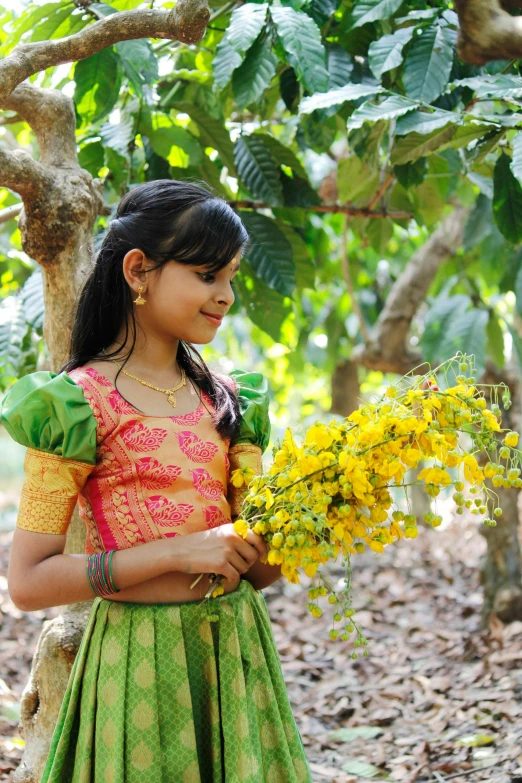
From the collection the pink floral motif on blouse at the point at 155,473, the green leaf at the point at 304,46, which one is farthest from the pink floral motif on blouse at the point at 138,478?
the green leaf at the point at 304,46

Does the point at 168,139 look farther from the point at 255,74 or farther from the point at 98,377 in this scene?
the point at 98,377

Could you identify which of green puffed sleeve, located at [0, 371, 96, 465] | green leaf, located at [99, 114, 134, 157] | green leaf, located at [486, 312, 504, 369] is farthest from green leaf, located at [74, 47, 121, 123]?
→ green leaf, located at [486, 312, 504, 369]

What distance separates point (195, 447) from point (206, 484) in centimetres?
6

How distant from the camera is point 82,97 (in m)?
1.98

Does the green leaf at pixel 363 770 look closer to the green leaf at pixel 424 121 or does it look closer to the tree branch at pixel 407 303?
the green leaf at pixel 424 121

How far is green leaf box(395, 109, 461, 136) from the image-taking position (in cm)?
161

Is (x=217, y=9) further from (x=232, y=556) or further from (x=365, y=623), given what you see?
(x=365, y=623)

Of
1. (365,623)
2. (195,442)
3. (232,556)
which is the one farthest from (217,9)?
(365,623)

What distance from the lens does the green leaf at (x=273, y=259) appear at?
2244 millimetres

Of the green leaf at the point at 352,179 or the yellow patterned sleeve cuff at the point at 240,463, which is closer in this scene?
the yellow patterned sleeve cuff at the point at 240,463

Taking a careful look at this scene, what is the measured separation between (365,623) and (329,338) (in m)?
1.35

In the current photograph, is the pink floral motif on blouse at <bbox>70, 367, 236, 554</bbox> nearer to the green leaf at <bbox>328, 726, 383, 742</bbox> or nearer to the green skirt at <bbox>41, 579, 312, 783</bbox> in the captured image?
the green skirt at <bbox>41, 579, 312, 783</bbox>

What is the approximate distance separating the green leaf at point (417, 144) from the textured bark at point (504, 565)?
1641 mm

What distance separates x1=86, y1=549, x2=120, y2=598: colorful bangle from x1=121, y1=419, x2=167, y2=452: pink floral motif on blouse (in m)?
0.18
